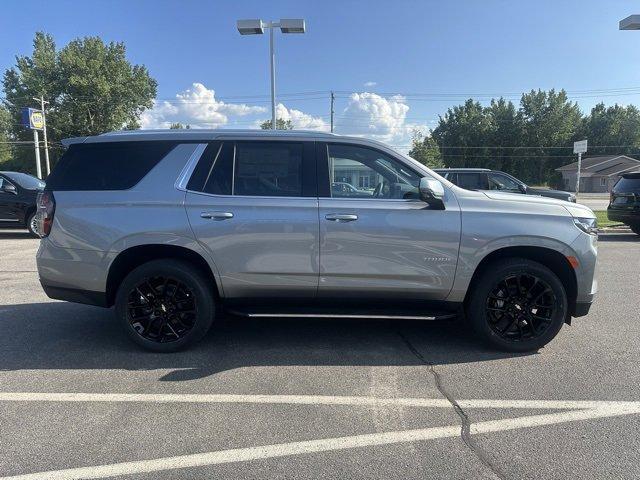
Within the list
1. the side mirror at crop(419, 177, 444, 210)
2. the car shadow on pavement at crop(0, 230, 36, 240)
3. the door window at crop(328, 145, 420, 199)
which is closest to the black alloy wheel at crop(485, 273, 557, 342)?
the side mirror at crop(419, 177, 444, 210)

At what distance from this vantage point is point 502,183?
13781 mm

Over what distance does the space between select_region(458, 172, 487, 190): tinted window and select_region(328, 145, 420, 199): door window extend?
32.8 feet

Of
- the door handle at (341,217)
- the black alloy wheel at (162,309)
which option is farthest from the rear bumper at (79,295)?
the door handle at (341,217)

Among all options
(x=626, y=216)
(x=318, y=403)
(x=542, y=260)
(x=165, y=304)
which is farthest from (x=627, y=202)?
(x=165, y=304)

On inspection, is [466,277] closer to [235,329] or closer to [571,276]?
[571,276]

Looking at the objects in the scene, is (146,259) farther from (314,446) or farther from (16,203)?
(16,203)

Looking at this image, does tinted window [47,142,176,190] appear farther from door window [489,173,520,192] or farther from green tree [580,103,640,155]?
green tree [580,103,640,155]

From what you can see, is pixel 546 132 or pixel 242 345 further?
pixel 546 132

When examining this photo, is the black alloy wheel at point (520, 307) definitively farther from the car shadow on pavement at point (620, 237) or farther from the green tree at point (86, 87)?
the green tree at point (86, 87)

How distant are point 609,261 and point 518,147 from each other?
7521 cm

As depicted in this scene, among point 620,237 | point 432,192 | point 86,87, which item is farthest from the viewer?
point 86,87

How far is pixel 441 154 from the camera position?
80.8 m

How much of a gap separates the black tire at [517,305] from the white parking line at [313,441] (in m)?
0.91

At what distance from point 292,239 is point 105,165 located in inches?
73.1
